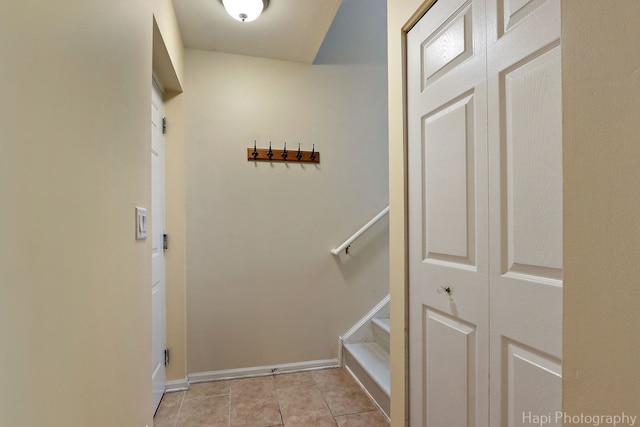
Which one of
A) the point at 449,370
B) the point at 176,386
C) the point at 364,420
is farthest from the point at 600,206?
the point at 176,386

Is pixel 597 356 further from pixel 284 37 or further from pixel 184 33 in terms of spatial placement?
pixel 184 33

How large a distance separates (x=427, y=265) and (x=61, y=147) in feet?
3.85

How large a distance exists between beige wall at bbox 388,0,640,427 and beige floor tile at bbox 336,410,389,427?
143 centimetres

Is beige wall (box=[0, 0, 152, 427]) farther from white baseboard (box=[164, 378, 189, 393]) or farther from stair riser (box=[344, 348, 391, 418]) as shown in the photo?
stair riser (box=[344, 348, 391, 418])

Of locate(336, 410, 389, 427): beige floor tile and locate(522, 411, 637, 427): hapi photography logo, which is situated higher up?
locate(522, 411, 637, 427): hapi photography logo

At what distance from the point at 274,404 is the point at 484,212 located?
170cm

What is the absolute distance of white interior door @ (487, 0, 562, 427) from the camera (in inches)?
30.1

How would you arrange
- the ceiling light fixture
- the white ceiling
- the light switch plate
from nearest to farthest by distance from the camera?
the light switch plate, the ceiling light fixture, the white ceiling

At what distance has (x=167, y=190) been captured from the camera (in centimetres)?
212

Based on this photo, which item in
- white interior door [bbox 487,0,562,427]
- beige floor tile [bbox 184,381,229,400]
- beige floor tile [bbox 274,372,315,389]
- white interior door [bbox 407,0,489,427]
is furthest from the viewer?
beige floor tile [bbox 274,372,315,389]

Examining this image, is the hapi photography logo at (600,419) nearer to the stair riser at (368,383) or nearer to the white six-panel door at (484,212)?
the white six-panel door at (484,212)

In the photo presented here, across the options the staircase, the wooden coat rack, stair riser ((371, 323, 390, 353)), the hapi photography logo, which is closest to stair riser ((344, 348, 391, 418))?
the staircase

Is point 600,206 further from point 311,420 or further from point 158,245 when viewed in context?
point 158,245

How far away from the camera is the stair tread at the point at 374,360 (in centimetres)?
187
